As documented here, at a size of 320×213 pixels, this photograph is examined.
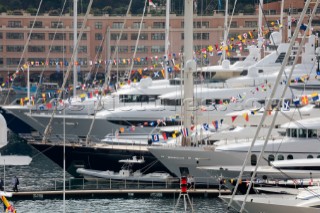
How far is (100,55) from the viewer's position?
114062mm

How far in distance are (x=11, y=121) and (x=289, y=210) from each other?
3911 cm

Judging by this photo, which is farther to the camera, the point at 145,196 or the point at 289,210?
the point at 145,196

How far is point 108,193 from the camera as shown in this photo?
5097 cm

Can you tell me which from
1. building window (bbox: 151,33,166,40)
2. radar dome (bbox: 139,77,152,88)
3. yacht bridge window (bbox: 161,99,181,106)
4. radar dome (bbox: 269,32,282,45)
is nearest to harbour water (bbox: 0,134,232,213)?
yacht bridge window (bbox: 161,99,181,106)

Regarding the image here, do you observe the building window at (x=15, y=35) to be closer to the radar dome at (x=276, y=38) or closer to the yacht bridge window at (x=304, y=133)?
the radar dome at (x=276, y=38)

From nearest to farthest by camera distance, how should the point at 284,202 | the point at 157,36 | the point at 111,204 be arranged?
the point at 284,202 → the point at 111,204 → the point at 157,36

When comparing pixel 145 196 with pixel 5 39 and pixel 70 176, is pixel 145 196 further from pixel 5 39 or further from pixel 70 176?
pixel 5 39

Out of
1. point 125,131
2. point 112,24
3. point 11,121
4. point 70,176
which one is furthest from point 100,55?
point 70,176

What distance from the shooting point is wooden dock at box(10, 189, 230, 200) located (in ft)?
166

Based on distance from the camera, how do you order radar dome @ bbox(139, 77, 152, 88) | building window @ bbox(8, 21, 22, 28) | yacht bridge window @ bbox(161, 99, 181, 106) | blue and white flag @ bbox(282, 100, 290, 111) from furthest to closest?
1. building window @ bbox(8, 21, 22, 28)
2. radar dome @ bbox(139, 77, 152, 88)
3. yacht bridge window @ bbox(161, 99, 181, 106)
4. blue and white flag @ bbox(282, 100, 290, 111)

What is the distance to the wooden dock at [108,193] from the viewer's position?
50562 millimetres

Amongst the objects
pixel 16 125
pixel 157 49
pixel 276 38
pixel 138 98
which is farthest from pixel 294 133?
pixel 157 49

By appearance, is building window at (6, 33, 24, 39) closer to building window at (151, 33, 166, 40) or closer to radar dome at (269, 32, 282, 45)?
building window at (151, 33, 166, 40)

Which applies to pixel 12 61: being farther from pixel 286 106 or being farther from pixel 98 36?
pixel 286 106
